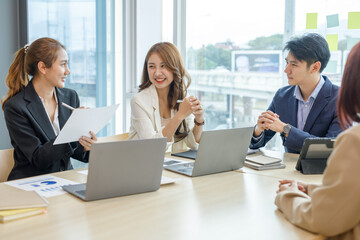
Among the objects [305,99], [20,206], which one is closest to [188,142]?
[305,99]

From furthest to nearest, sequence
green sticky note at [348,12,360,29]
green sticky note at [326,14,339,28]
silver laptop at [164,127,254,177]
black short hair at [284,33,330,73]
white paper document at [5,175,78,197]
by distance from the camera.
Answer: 1. green sticky note at [326,14,339,28]
2. green sticky note at [348,12,360,29]
3. black short hair at [284,33,330,73]
4. silver laptop at [164,127,254,177]
5. white paper document at [5,175,78,197]

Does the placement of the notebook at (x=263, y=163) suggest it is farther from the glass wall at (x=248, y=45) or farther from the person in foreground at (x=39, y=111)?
the glass wall at (x=248, y=45)

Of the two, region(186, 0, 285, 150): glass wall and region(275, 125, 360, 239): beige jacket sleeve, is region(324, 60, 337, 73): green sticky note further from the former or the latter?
region(275, 125, 360, 239): beige jacket sleeve

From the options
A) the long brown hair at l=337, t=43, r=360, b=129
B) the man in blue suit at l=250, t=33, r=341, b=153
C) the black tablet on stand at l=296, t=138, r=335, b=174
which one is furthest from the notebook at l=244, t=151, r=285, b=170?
the long brown hair at l=337, t=43, r=360, b=129

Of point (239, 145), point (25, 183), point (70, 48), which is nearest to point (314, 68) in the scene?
point (239, 145)

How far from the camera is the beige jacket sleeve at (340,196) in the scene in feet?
3.76

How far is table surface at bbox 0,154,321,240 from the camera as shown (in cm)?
135

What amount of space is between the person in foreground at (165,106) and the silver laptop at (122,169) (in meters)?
0.93

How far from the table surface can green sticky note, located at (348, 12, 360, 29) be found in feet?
5.33

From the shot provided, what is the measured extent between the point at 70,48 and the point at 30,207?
10.2 feet

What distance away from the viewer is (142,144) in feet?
5.64

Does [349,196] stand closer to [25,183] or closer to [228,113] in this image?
[25,183]

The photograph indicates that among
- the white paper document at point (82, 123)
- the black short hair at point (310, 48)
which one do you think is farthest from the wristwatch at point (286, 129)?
the white paper document at point (82, 123)

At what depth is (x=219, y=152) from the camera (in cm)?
211
